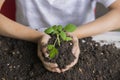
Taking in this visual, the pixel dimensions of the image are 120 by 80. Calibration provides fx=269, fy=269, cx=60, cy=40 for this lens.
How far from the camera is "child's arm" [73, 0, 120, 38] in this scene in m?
1.02

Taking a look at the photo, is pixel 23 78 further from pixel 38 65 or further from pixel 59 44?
pixel 59 44

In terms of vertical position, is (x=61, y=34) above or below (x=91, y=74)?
above

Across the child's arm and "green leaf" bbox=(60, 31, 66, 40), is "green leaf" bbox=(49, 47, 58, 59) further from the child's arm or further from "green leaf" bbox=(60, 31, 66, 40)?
the child's arm

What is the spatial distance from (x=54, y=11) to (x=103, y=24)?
0.28 metres

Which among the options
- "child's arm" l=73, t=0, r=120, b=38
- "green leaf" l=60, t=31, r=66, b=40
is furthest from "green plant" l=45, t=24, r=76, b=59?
"child's arm" l=73, t=0, r=120, b=38

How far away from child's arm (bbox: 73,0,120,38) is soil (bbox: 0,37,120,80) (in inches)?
2.0

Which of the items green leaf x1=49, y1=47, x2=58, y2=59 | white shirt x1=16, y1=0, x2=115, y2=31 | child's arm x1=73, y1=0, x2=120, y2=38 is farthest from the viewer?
white shirt x1=16, y1=0, x2=115, y2=31

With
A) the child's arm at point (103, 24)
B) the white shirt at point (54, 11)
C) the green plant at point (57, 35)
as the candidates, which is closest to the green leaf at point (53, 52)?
the green plant at point (57, 35)

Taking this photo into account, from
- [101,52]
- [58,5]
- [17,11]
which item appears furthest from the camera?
[17,11]

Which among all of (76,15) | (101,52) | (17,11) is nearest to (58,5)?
(76,15)

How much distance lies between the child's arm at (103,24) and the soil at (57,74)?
52 millimetres

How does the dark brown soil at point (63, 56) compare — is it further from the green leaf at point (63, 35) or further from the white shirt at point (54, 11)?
the white shirt at point (54, 11)

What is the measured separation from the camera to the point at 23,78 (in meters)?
0.88

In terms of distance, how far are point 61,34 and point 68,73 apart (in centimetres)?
14
